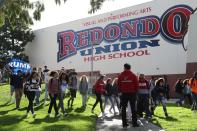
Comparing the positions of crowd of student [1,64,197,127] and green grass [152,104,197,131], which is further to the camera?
green grass [152,104,197,131]

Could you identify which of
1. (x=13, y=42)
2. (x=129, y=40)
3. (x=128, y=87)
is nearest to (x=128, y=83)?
(x=128, y=87)

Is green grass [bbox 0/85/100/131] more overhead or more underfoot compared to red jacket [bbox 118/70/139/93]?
more underfoot

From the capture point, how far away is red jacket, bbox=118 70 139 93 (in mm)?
14555

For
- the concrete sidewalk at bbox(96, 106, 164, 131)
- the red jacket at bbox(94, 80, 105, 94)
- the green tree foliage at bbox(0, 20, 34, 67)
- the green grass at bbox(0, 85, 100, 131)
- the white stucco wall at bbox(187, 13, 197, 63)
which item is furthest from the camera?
the green tree foliage at bbox(0, 20, 34, 67)

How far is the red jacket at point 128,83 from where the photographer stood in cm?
1455

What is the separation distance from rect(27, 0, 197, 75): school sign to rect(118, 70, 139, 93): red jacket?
22117mm

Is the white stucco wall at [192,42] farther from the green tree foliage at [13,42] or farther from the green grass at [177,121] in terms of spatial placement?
the green tree foliage at [13,42]

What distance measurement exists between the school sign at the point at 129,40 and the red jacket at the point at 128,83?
72.6 ft

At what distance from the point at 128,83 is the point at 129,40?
26393mm

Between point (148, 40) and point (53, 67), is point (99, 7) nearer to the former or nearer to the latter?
point (148, 40)

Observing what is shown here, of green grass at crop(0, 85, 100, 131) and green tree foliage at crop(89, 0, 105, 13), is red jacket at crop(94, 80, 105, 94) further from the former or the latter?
green tree foliage at crop(89, 0, 105, 13)

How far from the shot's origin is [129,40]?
4075 centimetres

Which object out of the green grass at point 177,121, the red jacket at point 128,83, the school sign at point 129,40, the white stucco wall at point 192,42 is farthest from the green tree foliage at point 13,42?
the red jacket at point 128,83

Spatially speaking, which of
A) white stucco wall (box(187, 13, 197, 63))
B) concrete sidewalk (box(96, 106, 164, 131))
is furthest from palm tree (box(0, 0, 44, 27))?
white stucco wall (box(187, 13, 197, 63))
